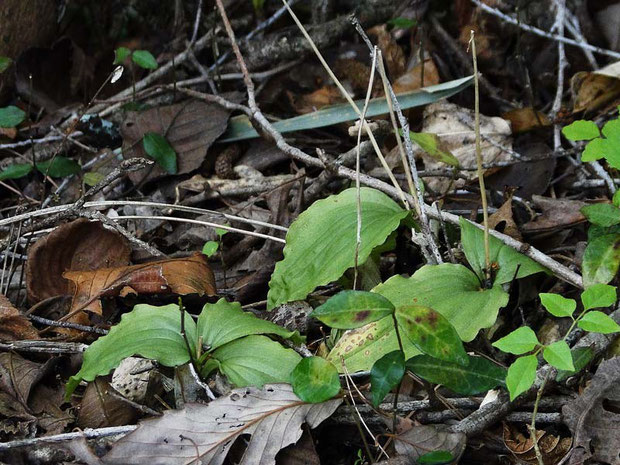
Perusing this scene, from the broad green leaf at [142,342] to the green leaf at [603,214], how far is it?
0.99m

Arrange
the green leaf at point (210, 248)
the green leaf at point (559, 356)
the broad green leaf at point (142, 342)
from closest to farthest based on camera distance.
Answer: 1. the green leaf at point (559, 356)
2. the broad green leaf at point (142, 342)
3. the green leaf at point (210, 248)

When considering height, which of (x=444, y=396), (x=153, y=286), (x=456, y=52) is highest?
Result: (x=456, y=52)

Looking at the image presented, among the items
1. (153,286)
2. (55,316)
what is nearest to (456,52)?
(153,286)

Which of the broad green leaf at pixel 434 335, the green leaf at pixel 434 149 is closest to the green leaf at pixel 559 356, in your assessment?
the broad green leaf at pixel 434 335

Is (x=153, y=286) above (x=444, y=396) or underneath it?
above

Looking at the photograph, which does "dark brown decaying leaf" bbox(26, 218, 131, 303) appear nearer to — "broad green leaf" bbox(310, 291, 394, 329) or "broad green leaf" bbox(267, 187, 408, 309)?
"broad green leaf" bbox(267, 187, 408, 309)

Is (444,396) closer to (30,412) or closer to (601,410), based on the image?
(601,410)

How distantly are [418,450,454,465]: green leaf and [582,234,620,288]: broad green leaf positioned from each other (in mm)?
594

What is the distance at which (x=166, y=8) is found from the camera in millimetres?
3199

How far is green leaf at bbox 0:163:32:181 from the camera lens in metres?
2.36

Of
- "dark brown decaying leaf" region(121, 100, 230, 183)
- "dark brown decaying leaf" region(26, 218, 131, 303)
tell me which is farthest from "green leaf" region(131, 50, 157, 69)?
"dark brown decaying leaf" region(26, 218, 131, 303)

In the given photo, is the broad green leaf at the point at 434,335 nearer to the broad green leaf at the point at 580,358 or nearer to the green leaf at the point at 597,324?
the green leaf at the point at 597,324

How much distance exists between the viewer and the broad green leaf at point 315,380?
1.31 meters

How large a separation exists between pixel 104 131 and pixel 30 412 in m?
1.33
